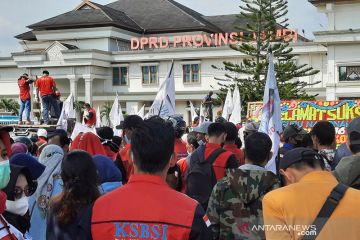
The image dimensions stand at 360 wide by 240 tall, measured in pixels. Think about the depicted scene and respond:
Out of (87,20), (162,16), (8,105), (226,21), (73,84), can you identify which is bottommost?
(8,105)

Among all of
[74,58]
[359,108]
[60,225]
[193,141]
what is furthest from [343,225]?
[74,58]

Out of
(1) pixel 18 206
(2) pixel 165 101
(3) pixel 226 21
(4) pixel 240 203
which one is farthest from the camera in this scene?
(3) pixel 226 21

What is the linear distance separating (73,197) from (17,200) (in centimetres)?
62

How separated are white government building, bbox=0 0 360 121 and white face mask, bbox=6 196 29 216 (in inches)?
1459

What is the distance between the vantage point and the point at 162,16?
180 feet

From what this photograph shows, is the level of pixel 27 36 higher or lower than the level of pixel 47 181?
higher

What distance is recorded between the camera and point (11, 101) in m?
48.5

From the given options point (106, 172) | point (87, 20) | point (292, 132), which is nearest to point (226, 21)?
point (87, 20)

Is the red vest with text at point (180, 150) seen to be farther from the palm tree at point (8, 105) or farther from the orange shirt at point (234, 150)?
the palm tree at point (8, 105)

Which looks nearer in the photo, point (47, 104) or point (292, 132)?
point (292, 132)

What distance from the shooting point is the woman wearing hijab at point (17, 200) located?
368 centimetres

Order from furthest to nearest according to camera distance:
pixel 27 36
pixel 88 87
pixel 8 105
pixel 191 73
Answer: pixel 27 36, pixel 8 105, pixel 88 87, pixel 191 73

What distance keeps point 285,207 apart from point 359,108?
11.3 metres

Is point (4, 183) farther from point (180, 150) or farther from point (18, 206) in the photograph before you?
point (180, 150)
